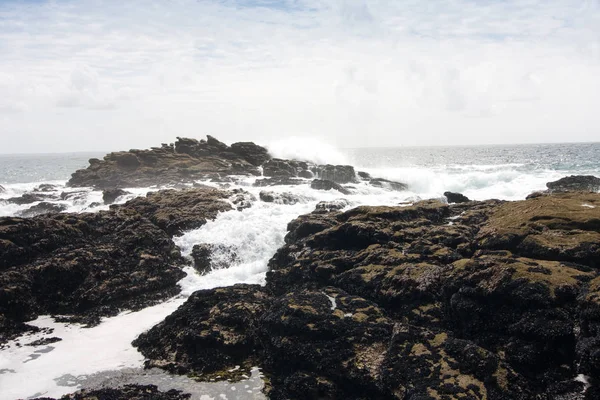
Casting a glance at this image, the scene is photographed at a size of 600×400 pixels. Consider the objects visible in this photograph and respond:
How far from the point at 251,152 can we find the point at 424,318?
62370 mm

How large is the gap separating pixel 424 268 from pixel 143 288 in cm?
1598

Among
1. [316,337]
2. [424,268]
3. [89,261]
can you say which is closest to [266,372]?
[316,337]

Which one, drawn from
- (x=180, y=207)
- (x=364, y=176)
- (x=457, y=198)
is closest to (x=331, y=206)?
(x=457, y=198)

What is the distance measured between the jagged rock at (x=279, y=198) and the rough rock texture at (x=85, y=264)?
1103 cm

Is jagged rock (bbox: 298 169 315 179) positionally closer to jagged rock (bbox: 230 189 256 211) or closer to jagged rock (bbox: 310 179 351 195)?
jagged rock (bbox: 310 179 351 195)

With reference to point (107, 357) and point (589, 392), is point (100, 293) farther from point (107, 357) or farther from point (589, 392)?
point (589, 392)

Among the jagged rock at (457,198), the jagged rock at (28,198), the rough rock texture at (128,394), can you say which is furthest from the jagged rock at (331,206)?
the jagged rock at (28,198)

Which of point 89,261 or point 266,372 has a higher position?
point 89,261

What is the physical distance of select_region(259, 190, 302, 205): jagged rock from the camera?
4339 centimetres

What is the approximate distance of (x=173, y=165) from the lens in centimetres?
6712

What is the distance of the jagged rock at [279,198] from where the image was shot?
142ft

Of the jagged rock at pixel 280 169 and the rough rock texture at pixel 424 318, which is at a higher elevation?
the jagged rock at pixel 280 169

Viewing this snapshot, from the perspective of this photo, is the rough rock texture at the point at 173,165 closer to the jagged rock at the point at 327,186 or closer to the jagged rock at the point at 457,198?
the jagged rock at the point at 327,186

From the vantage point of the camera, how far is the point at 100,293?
74.0ft
